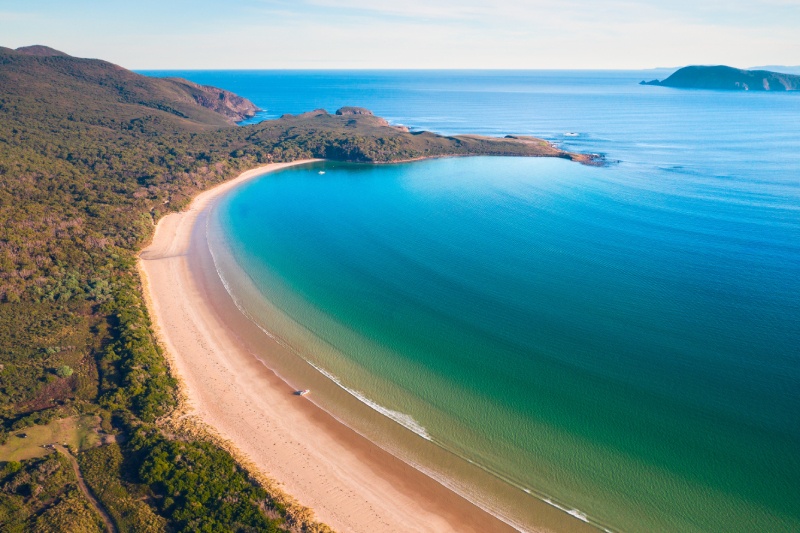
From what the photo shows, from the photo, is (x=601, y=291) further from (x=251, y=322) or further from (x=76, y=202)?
(x=76, y=202)

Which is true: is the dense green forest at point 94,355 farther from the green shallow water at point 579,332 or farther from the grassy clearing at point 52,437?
the green shallow water at point 579,332

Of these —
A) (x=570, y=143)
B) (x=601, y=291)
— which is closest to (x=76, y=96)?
(x=570, y=143)

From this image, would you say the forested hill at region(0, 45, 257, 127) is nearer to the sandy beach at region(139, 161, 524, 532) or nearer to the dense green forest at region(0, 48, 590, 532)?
the dense green forest at region(0, 48, 590, 532)

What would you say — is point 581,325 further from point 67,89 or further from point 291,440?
point 67,89

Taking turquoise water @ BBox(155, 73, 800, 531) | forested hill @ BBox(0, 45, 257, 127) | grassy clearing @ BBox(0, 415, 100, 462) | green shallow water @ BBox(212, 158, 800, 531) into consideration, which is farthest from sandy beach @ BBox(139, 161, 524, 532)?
forested hill @ BBox(0, 45, 257, 127)

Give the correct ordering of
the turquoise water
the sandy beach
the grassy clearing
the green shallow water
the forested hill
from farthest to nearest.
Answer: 1. the forested hill
2. the turquoise water
3. the green shallow water
4. the grassy clearing
5. the sandy beach

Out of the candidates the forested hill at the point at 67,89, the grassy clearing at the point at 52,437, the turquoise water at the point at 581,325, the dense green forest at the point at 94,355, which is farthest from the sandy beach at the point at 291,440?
the forested hill at the point at 67,89

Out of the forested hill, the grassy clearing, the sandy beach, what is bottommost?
the sandy beach
